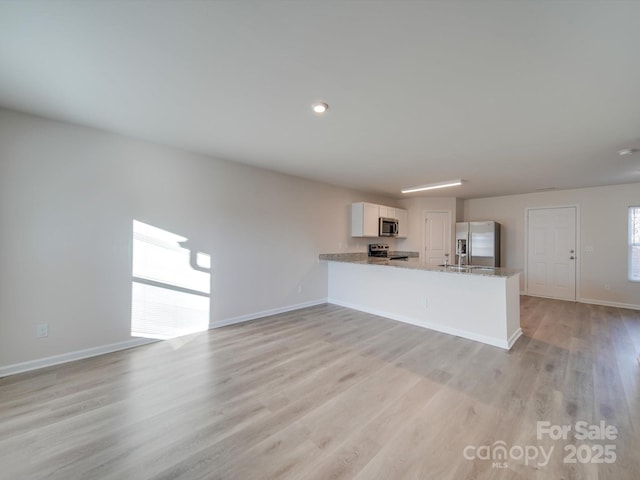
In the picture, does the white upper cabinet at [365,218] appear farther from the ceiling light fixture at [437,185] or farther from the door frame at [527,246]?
the door frame at [527,246]

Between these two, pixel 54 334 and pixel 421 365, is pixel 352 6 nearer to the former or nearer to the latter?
pixel 421 365

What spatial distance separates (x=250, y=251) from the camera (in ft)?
13.3

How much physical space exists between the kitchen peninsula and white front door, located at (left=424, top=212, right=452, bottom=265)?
280cm

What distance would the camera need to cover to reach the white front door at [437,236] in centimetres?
650

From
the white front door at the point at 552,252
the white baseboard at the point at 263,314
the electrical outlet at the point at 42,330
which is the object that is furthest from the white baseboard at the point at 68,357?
the white front door at the point at 552,252

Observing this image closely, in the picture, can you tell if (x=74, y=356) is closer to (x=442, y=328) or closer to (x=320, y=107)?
(x=320, y=107)

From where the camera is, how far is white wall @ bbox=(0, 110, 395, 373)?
95.4 inches

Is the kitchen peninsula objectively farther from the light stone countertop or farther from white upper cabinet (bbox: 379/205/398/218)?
white upper cabinet (bbox: 379/205/398/218)

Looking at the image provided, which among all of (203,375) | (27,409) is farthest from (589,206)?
(27,409)

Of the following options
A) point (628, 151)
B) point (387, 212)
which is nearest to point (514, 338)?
point (628, 151)

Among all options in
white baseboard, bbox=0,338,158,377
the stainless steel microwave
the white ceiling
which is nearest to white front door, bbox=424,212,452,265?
the stainless steel microwave

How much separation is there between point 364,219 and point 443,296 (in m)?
2.34

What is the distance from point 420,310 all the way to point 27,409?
4258 mm

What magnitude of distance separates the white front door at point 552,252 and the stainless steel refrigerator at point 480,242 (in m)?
0.70
